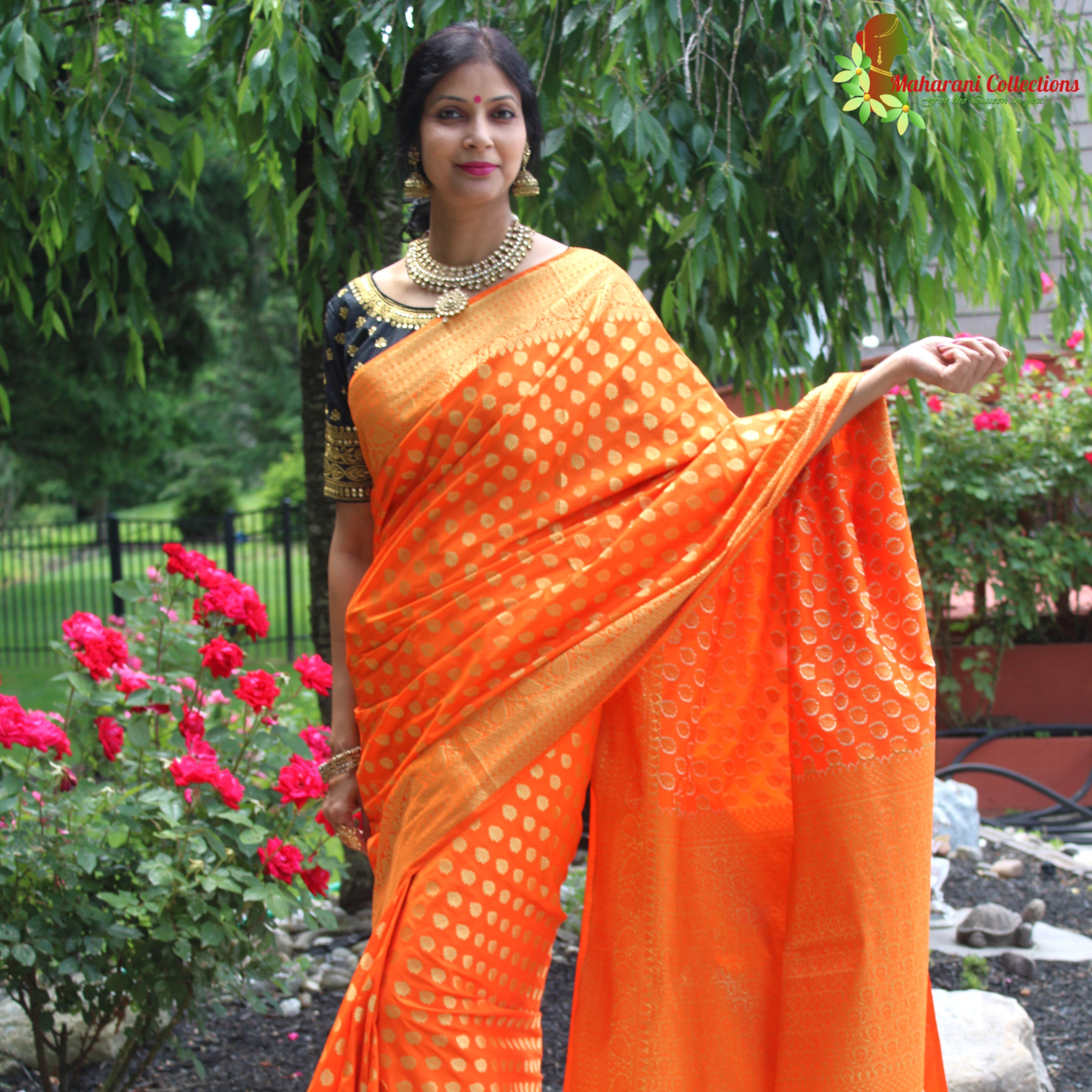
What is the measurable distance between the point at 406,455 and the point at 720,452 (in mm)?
497

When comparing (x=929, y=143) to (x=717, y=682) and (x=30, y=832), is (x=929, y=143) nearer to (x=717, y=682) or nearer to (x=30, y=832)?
(x=717, y=682)

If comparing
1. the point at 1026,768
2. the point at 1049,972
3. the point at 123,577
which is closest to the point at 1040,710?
the point at 1026,768

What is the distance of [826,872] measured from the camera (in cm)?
184

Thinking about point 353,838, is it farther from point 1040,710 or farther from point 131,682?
point 1040,710

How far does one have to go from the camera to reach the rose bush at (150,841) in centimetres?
230

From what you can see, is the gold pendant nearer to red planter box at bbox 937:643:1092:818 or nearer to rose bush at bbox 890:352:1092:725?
rose bush at bbox 890:352:1092:725

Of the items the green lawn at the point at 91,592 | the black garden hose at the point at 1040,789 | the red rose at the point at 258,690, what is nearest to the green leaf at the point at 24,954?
the red rose at the point at 258,690

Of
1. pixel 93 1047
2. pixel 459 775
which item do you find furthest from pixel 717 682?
pixel 93 1047

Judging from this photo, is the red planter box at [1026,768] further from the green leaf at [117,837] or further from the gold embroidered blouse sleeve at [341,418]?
the gold embroidered blouse sleeve at [341,418]

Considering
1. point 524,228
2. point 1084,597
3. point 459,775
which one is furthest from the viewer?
point 1084,597

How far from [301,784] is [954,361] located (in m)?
1.42

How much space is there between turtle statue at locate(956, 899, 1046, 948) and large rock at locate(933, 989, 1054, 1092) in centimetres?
75

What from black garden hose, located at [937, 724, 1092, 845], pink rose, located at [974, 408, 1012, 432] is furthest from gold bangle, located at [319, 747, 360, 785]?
pink rose, located at [974, 408, 1012, 432]

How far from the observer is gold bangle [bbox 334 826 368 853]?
2105 millimetres
